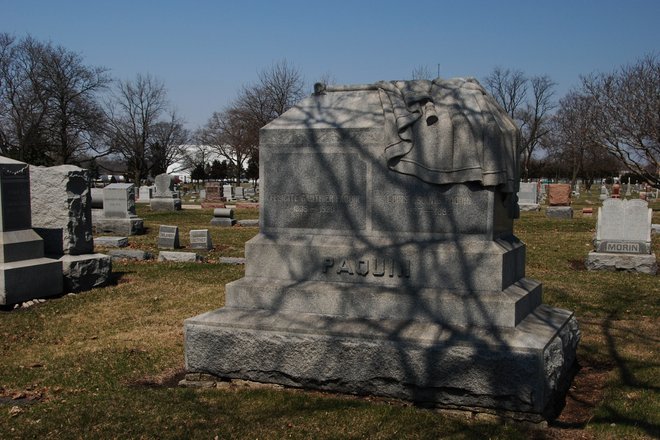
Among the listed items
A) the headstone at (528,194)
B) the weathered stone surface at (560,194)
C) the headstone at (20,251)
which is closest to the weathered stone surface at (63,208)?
the headstone at (20,251)

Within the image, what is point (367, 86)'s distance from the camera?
5.87m

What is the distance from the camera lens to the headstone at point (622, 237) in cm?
1253

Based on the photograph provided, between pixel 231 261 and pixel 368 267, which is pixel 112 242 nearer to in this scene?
pixel 231 261

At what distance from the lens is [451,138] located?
5.20 m

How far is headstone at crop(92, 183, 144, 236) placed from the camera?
19625 mm

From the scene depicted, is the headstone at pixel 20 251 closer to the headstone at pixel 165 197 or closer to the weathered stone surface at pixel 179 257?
the weathered stone surface at pixel 179 257

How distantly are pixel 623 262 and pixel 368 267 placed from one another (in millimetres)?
9138

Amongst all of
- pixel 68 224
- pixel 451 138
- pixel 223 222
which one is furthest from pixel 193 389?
pixel 223 222

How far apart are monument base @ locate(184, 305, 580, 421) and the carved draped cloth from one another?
129 cm

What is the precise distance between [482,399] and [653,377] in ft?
6.59

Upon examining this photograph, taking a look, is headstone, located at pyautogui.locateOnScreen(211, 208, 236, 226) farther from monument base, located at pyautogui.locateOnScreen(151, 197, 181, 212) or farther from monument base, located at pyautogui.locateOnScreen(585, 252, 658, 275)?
monument base, located at pyautogui.locateOnScreen(585, 252, 658, 275)

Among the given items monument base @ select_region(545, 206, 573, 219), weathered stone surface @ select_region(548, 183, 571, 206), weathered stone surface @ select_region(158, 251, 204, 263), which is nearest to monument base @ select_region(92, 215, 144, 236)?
weathered stone surface @ select_region(158, 251, 204, 263)

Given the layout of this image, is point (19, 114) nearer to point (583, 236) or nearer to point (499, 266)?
point (583, 236)

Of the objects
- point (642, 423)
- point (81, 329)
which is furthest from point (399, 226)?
point (81, 329)
